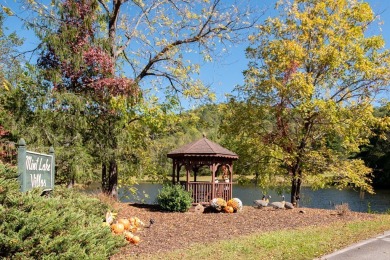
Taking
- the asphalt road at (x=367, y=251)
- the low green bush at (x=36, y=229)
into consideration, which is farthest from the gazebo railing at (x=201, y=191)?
the low green bush at (x=36, y=229)

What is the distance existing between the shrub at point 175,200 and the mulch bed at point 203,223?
303mm

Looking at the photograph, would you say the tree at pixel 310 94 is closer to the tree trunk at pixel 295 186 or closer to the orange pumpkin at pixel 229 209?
the tree trunk at pixel 295 186

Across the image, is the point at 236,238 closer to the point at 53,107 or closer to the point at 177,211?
the point at 177,211

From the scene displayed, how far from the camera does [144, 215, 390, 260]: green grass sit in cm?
714

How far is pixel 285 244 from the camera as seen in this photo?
798 cm

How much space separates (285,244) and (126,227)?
3459 millimetres

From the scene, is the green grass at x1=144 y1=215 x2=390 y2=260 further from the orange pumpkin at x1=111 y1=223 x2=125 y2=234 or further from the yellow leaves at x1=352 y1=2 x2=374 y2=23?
the yellow leaves at x1=352 y1=2 x2=374 y2=23

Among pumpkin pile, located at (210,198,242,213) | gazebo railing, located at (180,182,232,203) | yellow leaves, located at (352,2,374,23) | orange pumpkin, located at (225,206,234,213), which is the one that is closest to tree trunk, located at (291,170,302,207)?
gazebo railing, located at (180,182,232,203)

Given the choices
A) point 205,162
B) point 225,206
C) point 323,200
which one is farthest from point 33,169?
point 323,200

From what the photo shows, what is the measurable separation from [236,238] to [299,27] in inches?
407

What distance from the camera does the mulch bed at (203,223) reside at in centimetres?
836

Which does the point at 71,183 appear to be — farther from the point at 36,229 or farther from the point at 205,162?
the point at 36,229

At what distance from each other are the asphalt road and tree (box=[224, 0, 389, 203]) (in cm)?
724

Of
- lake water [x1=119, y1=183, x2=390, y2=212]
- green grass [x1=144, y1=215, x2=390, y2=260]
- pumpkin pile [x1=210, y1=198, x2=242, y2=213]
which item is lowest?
lake water [x1=119, y1=183, x2=390, y2=212]
